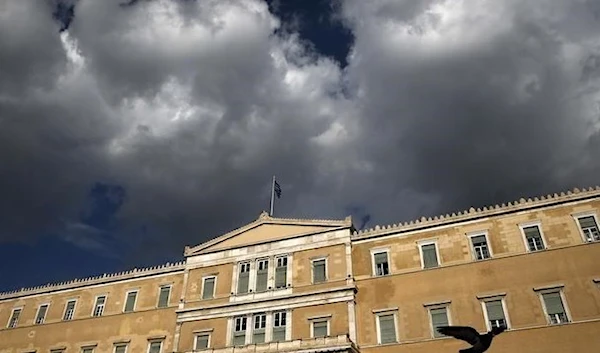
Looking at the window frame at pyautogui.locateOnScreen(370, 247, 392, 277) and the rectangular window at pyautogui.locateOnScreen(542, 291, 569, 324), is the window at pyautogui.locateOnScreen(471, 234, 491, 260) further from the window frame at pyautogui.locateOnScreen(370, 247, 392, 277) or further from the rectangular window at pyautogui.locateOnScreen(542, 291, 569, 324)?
the window frame at pyautogui.locateOnScreen(370, 247, 392, 277)

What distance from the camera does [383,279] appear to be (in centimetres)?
3278

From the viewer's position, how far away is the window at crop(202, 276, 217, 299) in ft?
120

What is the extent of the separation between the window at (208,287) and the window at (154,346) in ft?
14.8

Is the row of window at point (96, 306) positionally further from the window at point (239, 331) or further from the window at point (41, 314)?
the window at point (239, 331)

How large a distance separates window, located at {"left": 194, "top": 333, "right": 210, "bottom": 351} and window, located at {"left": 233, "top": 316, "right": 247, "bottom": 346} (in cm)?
195

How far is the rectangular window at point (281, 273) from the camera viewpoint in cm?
3491

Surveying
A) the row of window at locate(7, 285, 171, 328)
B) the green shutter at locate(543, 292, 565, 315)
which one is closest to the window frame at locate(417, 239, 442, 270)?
the green shutter at locate(543, 292, 565, 315)

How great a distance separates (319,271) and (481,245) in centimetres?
1011

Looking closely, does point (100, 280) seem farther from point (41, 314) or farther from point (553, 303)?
point (553, 303)

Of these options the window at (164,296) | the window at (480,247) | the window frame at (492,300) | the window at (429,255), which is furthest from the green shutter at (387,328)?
the window at (164,296)

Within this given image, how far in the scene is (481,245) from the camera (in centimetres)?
3159

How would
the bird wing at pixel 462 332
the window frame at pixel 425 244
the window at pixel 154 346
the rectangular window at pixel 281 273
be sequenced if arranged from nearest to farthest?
the bird wing at pixel 462 332
the window frame at pixel 425 244
the rectangular window at pixel 281 273
the window at pixel 154 346

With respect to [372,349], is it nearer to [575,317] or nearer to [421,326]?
[421,326]

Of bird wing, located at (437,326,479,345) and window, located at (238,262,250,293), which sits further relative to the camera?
window, located at (238,262,250,293)
